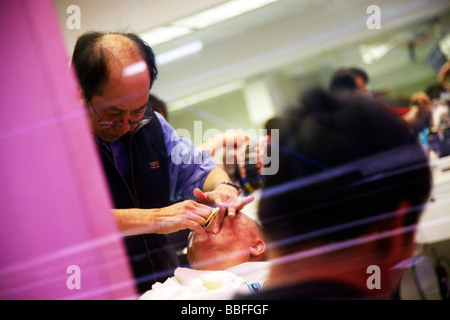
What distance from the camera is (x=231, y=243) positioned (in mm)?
1688

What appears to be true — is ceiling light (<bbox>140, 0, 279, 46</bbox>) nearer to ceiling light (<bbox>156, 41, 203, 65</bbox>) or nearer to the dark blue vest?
ceiling light (<bbox>156, 41, 203, 65</bbox>)

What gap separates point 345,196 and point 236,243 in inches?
18.7

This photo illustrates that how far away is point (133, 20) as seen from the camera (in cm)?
183

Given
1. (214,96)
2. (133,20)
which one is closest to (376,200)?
(214,96)

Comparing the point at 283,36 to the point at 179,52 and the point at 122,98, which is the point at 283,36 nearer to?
the point at 179,52

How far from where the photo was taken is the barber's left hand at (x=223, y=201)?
1.70 metres

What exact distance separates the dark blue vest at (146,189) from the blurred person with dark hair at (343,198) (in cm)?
48

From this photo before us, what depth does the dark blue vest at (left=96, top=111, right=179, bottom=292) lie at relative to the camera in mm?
1807

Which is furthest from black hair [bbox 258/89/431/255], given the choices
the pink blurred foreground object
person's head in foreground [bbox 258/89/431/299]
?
the pink blurred foreground object

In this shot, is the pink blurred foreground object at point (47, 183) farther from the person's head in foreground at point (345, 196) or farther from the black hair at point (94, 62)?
the person's head in foreground at point (345, 196)

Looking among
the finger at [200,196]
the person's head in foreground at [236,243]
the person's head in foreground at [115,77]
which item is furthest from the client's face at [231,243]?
the person's head in foreground at [115,77]

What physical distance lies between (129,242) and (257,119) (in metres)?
0.81
